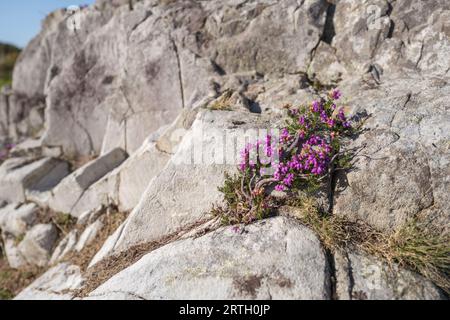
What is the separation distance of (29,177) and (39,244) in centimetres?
264

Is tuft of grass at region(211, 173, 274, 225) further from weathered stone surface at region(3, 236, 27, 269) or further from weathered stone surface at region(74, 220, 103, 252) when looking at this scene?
weathered stone surface at region(3, 236, 27, 269)

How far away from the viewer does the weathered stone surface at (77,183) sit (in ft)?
32.2

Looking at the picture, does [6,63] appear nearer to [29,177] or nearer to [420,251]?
[29,177]

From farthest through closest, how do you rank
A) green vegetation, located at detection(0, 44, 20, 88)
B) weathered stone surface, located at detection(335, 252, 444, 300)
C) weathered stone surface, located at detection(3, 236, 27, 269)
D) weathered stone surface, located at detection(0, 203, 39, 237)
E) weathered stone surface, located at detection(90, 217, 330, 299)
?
green vegetation, located at detection(0, 44, 20, 88) < weathered stone surface, located at detection(0, 203, 39, 237) < weathered stone surface, located at detection(3, 236, 27, 269) < weathered stone surface, located at detection(90, 217, 330, 299) < weathered stone surface, located at detection(335, 252, 444, 300)

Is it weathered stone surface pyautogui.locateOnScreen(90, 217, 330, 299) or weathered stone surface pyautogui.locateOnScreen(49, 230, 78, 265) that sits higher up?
weathered stone surface pyautogui.locateOnScreen(90, 217, 330, 299)

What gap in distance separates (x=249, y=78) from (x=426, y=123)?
4435 millimetres

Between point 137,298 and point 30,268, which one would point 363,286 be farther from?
point 30,268

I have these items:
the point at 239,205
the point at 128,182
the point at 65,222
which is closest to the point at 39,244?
the point at 65,222

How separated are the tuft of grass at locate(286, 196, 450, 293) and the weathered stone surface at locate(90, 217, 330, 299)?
278 mm

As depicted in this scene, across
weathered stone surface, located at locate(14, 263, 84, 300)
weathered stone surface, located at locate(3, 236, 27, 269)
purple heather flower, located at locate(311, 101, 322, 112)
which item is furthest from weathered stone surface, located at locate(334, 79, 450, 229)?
weathered stone surface, located at locate(3, 236, 27, 269)

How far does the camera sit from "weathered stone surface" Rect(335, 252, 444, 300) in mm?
4273

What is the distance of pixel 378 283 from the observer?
14.5ft

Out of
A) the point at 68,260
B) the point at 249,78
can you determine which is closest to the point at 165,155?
the point at 249,78
